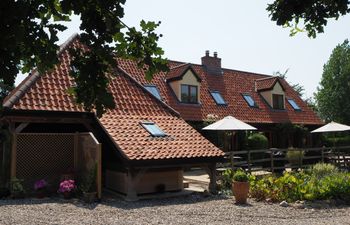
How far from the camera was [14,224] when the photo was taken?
8094 millimetres

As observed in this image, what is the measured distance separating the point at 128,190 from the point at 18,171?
380 centimetres

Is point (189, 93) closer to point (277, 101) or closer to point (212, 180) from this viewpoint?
point (277, 101)

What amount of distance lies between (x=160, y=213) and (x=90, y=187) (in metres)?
2.66

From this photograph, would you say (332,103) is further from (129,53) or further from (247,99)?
(129,53)

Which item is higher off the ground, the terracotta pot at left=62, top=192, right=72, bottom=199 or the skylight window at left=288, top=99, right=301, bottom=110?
the skylight window at left=288, top=99, right=301, bottom=110

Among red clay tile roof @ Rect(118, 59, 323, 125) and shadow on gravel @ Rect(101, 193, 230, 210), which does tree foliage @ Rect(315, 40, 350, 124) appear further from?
shadow on gravel @ Rect(101, 193, 230, 210)

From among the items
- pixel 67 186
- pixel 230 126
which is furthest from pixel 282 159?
pixel 67 186

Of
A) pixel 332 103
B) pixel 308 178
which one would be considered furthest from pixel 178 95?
pixel 332 103

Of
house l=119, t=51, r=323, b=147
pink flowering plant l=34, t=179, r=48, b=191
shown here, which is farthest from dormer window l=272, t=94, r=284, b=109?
pink flowering plant l=34, t=179, r=48, b=191

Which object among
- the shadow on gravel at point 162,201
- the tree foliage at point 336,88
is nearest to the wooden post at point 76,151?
the shadow on gravel at point 162,201

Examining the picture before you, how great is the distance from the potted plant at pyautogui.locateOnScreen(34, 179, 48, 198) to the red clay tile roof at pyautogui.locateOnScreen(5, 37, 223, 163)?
7.83 feet

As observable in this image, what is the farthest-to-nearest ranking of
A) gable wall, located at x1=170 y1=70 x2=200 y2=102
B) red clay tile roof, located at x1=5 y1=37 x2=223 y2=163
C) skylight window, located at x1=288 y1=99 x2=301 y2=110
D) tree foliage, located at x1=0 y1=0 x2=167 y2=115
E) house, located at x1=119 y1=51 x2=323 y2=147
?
skylight window, located at x1=288 y1=99 x2=301 y2=110
gable wall, located at x1=170 y1=70 x2=200 y2=102
house, located at x1=119 y1=51 x2=323 y2=147
red clay tile roof, located at x1=5 y1=37 x2=223 y2=163
tree foliage, located at x1=0 y1=0 x2=167 y2=115

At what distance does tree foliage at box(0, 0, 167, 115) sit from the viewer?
10.3 feet

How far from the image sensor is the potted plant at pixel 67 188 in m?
11.3
